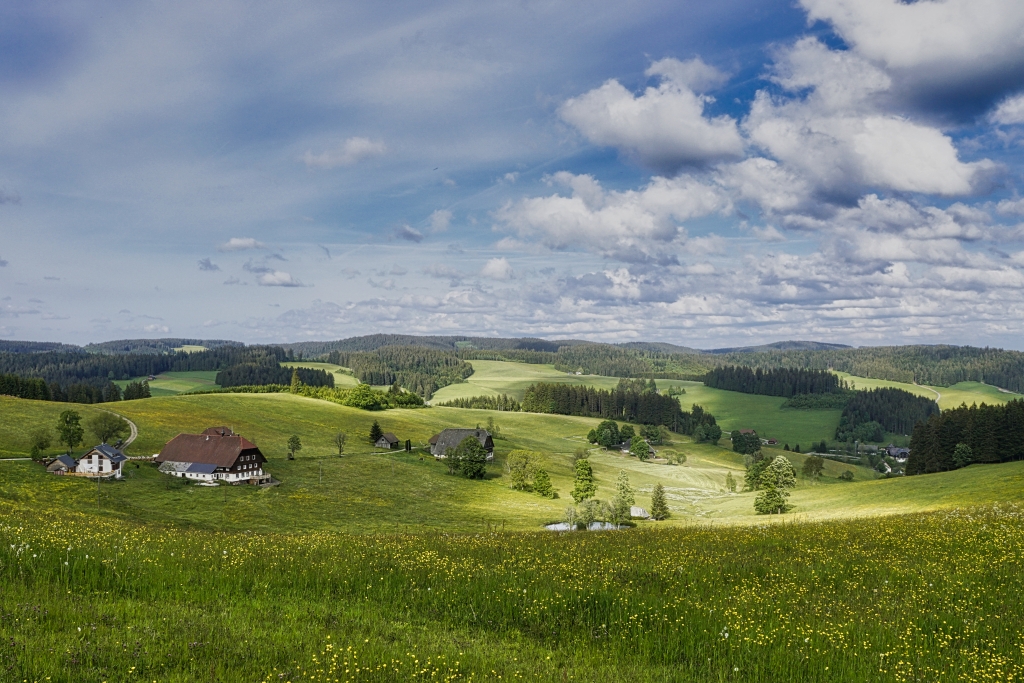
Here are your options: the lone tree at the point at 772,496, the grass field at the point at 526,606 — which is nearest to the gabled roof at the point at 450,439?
the lone tree at the point at 772,496

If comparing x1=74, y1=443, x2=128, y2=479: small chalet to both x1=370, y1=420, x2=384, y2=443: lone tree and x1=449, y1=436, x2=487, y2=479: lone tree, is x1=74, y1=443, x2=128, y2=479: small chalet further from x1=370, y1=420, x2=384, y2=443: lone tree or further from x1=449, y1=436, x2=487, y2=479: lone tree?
x1=370, y1=420, x2=384, y2=443: lone tree

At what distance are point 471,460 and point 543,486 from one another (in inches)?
638

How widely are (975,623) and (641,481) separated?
129 meters

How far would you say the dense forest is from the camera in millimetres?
106375

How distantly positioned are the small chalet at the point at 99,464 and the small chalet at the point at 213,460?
26.0 ft

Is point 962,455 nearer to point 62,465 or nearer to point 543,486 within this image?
point 543,486

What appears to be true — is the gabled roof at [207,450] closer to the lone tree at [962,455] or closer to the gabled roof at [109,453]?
the gabled roof at [109,453]

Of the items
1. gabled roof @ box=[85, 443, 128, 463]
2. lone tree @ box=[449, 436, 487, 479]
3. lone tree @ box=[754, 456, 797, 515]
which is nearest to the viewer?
gabled roof @ box=[85, 443, 128, 463]

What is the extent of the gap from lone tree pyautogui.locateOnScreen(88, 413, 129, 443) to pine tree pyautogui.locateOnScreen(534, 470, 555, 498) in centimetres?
6937

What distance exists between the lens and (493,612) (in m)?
11.7

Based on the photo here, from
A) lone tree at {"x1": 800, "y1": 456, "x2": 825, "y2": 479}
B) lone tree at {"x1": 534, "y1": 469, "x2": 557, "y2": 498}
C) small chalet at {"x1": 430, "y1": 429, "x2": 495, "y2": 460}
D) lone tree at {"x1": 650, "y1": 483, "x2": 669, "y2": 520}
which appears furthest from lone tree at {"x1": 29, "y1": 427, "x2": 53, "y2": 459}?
lone tree at {"x1": 800, "y1": 456, "x2": 825, "y2": 479}

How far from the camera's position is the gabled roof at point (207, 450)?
82.6m

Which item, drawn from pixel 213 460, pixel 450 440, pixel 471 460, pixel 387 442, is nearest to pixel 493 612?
pixel 213 460

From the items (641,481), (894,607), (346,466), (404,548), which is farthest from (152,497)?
(641,481)
